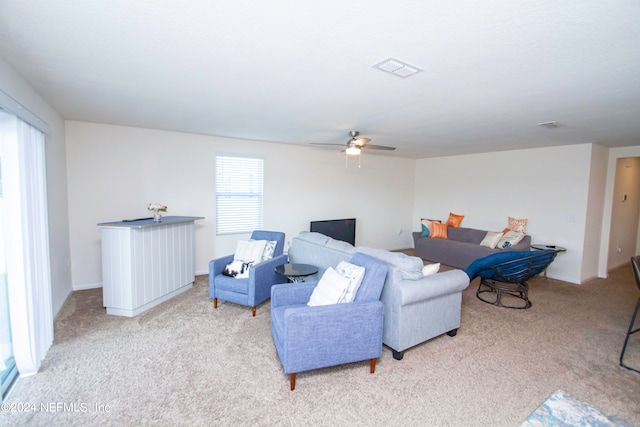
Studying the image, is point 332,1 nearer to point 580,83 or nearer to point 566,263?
point 580,83

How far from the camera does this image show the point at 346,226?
628cm

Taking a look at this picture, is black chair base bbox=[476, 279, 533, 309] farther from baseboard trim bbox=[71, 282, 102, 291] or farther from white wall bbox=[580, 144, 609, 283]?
baseboard trim bbox=[71, 282, 102, 291]

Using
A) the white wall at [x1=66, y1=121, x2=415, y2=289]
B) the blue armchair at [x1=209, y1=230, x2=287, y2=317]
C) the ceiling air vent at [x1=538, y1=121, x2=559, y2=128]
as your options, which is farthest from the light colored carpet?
the ceiling air vent at [x1=538, y1=121, x2=559, y2=128]

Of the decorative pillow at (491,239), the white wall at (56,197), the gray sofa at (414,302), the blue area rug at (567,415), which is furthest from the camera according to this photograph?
the decorative pillow at (491,239)

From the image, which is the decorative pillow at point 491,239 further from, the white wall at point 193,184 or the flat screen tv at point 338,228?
the flat screen tv at point 338,228

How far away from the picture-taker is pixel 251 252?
391 cm

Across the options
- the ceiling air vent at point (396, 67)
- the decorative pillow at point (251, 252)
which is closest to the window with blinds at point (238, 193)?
the decorative pillow at point (251, 252)

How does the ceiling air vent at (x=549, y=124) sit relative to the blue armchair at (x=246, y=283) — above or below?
above

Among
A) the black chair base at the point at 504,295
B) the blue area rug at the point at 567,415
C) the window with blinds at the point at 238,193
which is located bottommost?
the blue area rug at the point at 567,415

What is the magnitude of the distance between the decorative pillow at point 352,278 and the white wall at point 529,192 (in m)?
4.64

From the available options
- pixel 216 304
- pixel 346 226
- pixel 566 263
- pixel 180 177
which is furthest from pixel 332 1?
pixel 566 263

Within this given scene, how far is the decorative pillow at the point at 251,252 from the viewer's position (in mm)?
3859

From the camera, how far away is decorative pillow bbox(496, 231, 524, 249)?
5172 millimetres

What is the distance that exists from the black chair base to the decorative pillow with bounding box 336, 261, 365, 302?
97.6 inches
